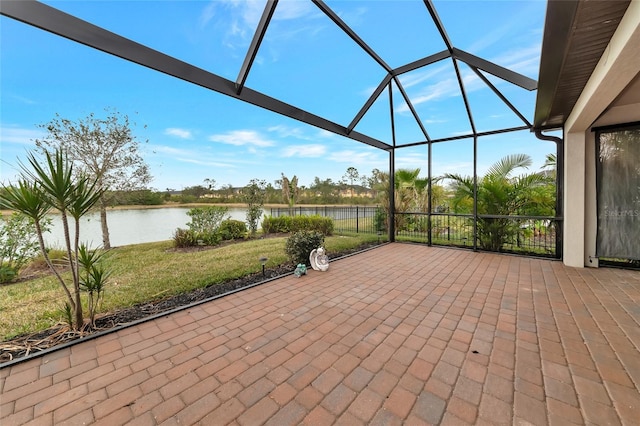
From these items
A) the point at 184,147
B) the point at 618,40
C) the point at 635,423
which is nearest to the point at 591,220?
the point at 618,40

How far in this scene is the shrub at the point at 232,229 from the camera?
7758mm

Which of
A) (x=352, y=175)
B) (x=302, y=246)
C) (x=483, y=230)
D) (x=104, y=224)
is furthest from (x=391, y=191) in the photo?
(x=352, y=175)

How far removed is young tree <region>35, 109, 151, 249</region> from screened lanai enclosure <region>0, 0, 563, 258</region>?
197 inches

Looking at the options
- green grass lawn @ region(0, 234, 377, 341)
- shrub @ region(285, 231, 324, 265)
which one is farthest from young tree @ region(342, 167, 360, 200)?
shrub @ region(285, 231, 324, 265)

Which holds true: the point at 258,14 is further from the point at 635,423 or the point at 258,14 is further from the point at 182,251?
the point at 182,251

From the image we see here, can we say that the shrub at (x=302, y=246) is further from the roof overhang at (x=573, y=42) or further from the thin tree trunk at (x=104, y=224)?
the thin tree trunk at (x=104, y=224)

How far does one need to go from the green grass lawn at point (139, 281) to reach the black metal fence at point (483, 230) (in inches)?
107

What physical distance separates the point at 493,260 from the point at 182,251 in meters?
7.30

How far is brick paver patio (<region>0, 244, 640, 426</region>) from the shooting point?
141 centimetres

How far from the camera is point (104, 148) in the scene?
6.80m

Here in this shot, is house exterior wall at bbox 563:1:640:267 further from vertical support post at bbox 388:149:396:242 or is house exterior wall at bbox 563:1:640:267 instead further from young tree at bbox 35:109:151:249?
young tree at bbox 35:109:151:249

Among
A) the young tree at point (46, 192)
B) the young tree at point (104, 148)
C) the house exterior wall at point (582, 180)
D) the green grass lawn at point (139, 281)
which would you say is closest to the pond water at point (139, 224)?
the young tree at point (104, 148)

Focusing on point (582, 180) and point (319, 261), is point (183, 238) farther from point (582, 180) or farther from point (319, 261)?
point (582, 180)

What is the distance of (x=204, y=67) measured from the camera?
2957 mm
